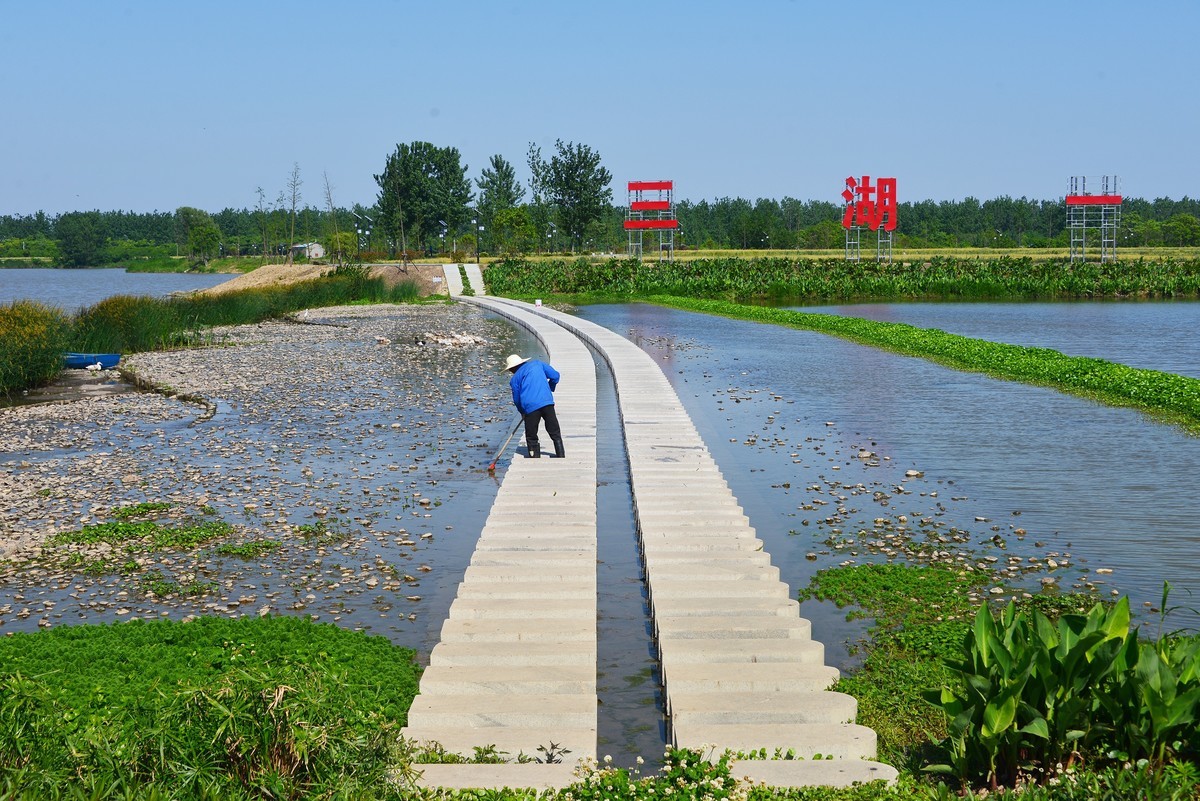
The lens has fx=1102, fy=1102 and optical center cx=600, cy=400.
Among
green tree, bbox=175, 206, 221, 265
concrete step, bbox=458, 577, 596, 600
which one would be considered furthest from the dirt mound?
green tree, bbox=175, 206, 221, 265

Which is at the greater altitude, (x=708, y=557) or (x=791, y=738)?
(x=708, y=557)

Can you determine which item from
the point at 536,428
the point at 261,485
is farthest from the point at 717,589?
the point at 261,485

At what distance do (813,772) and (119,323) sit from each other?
99.8 ft

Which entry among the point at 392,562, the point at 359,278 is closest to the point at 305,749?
the point at 392,562

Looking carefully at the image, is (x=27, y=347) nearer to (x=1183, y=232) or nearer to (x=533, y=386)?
(x=533, y=386)

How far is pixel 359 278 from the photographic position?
58.9 meters

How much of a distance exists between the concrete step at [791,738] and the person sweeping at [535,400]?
839cm

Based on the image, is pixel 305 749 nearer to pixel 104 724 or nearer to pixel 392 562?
pixel 104 724

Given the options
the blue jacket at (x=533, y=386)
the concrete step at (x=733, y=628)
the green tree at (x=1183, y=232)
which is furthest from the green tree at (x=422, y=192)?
the concrete step at (x=733, y=628)

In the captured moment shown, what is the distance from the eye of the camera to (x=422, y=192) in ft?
336

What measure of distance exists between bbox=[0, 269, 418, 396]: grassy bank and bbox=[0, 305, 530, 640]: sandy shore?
2410mm

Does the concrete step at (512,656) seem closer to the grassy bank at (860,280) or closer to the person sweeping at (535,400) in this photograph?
the person sweeping at (535,400)

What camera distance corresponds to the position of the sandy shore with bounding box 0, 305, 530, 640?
1012 centimetres

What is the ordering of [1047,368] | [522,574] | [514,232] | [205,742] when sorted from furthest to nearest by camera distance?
[514,232] → [1047,368] → [522,574] → [205,742]
